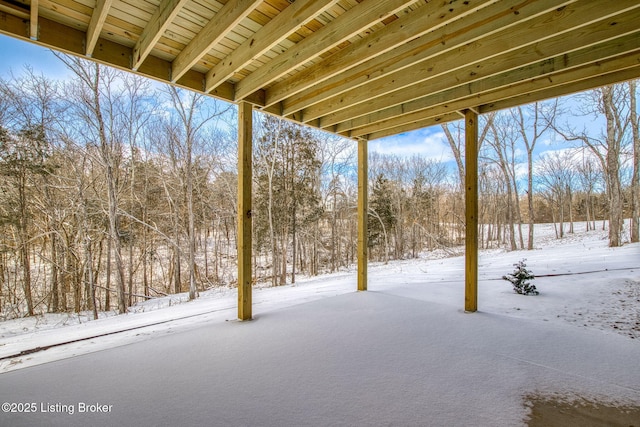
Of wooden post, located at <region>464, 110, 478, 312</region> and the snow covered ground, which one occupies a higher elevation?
wooden post, located at <region>464, 110, 478, 312</region>

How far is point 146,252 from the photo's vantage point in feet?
35.6

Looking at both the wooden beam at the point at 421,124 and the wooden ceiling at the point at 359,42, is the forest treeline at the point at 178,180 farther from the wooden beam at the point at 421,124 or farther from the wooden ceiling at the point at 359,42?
the wooden beam at the point at 421,124

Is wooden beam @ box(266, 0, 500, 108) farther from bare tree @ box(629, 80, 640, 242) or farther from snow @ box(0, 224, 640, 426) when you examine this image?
bare tree @ box(629, 80, 640, 242)

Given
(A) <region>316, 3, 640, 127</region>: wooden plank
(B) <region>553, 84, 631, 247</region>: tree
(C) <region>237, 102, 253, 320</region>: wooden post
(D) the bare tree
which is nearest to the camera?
A: (A) <region>316, 3, 640, 127</region>: wooden plank

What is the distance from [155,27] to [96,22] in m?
0.37

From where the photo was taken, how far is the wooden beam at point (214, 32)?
178cm

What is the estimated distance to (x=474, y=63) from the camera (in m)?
2.36

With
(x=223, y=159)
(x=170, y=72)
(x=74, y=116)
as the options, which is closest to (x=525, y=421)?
(x=170, y=72)

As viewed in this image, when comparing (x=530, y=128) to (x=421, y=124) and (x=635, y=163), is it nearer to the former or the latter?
(x=635, y=163)

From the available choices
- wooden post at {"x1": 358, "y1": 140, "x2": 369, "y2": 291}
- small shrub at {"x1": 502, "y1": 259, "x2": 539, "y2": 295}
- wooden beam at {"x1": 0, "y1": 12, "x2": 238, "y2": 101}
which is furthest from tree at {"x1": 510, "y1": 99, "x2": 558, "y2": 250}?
wooden beam at {"x1": 0, "y1": 12, "x2": 238, "y2": 101}

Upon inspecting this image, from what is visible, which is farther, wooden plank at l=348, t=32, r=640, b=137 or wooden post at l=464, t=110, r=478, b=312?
wooden post at l=464, t=110, r=478, b=312

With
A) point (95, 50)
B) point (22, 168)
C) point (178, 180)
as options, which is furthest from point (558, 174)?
point (22, 168)

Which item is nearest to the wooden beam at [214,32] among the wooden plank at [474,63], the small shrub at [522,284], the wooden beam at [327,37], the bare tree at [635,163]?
the wooden beam at [327,37]

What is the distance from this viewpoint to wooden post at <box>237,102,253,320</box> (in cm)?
288
